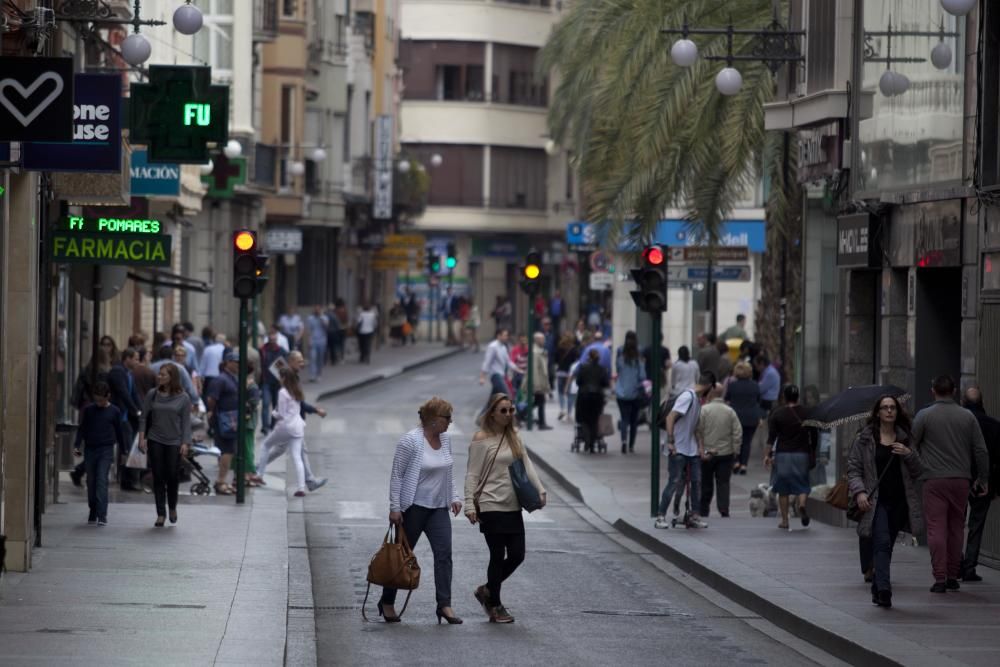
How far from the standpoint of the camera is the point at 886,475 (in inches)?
615

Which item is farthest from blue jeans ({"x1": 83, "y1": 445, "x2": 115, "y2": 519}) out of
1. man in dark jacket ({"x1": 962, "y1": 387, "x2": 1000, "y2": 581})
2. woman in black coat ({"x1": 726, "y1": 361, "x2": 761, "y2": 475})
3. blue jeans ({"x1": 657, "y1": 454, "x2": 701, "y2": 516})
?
woman in black coat ({"x1": 726, "y1": 361, "x2": 761, "y2": 475})

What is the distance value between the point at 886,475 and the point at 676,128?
43.9ft

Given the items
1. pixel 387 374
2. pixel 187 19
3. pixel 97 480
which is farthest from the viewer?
pixel 387 374

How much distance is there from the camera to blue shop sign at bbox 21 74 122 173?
15320 millimetres

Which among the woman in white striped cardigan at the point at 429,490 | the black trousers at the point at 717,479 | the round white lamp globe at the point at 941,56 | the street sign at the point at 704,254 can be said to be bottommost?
the black trousers at the point at 717,479

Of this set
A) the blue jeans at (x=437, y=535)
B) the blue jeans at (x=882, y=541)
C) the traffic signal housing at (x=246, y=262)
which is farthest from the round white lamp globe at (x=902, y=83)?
the blue jeans at (x=437, y=535)

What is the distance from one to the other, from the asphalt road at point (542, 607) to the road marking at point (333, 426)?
10170mm

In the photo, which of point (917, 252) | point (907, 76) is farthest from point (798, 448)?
point (907, 76)

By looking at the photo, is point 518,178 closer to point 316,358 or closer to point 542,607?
point 316,358

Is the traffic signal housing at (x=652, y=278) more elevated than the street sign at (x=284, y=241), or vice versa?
the street sign at (x=284, y=241)

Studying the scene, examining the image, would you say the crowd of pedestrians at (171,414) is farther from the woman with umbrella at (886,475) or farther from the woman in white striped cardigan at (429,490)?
the woman with umbrella at (886,475)

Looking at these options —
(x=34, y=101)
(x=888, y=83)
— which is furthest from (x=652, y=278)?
(x=34, y=101)

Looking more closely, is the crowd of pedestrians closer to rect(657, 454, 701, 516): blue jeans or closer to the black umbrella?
rect(657, 454, 701, 516): blue jeans

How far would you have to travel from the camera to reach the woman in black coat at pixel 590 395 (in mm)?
32562
